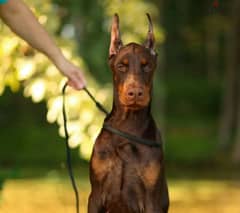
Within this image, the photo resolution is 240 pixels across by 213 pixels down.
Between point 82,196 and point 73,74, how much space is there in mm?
12048

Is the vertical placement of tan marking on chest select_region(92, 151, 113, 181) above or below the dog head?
below

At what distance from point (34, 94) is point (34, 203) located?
32.2 feet

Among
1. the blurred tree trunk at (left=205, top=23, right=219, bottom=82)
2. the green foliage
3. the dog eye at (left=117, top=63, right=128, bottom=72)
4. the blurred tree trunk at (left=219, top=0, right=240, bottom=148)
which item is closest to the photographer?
the dog eye at (left=117, top=63, right=128, bottom=72)

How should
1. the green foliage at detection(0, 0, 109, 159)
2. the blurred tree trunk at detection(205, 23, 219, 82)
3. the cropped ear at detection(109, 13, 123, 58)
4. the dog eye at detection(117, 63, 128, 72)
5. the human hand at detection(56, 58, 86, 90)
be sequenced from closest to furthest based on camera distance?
the dog eye at detection(117, 63, 128, 72)
the cropped ear at detection(109, 13, 123, 58)
the human hand at detection(56, 58, 86, 90)
the green foliage at detection(0, 0, 109, 159)
the blurred tree trunk at detection(205, 23, 219, 82)

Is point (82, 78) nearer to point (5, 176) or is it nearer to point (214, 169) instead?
point (5, 176)

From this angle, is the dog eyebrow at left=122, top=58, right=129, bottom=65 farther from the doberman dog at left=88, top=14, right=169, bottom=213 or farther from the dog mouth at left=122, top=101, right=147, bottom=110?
the dog mouth at left=122, top=101, right=147, bottom=110

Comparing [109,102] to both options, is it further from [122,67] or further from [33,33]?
[122,67]

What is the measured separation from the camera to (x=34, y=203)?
711 inches

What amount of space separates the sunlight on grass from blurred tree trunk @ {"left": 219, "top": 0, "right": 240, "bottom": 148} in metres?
5.53

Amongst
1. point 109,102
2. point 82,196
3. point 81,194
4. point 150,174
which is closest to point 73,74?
point 150,174

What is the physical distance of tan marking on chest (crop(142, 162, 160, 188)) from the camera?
14.3 ft

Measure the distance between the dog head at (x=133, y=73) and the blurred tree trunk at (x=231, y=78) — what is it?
22224 millimetres

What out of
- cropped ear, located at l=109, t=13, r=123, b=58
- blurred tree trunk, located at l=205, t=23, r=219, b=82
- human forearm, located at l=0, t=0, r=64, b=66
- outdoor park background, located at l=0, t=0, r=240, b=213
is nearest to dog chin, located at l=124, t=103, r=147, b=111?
cropped ear, located at l=109, t=13, r=123, b=58

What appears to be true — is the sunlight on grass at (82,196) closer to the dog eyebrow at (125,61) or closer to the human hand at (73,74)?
the human hand at (73,74)
